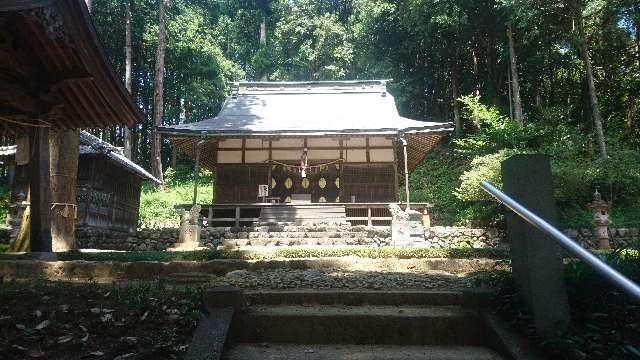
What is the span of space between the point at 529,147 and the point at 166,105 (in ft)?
89.5

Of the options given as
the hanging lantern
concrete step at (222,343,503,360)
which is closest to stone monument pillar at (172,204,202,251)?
the hanging lantern

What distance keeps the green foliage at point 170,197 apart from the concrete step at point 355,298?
16.8 meters

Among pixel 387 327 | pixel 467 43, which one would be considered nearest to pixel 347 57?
pixel 467 43

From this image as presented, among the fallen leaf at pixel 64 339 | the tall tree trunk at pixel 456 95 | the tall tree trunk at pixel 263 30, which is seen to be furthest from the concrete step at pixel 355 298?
the tall tree trunk at pixel 263 30

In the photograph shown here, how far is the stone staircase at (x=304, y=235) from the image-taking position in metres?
12.7

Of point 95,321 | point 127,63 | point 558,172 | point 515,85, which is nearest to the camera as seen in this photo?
point 95,321

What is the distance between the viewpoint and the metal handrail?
198cm

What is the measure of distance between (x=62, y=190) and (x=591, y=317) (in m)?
8.94

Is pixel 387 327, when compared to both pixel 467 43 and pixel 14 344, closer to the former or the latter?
pixel 14 344

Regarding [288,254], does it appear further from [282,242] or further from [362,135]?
[362,135]

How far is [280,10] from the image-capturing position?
1583 inches

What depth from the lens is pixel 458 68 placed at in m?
30.4

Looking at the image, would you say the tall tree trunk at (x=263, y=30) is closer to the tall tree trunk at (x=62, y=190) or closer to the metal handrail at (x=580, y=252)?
the tall tree trunk at (x=62, y=190)

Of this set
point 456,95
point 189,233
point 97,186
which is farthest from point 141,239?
point 456,95
